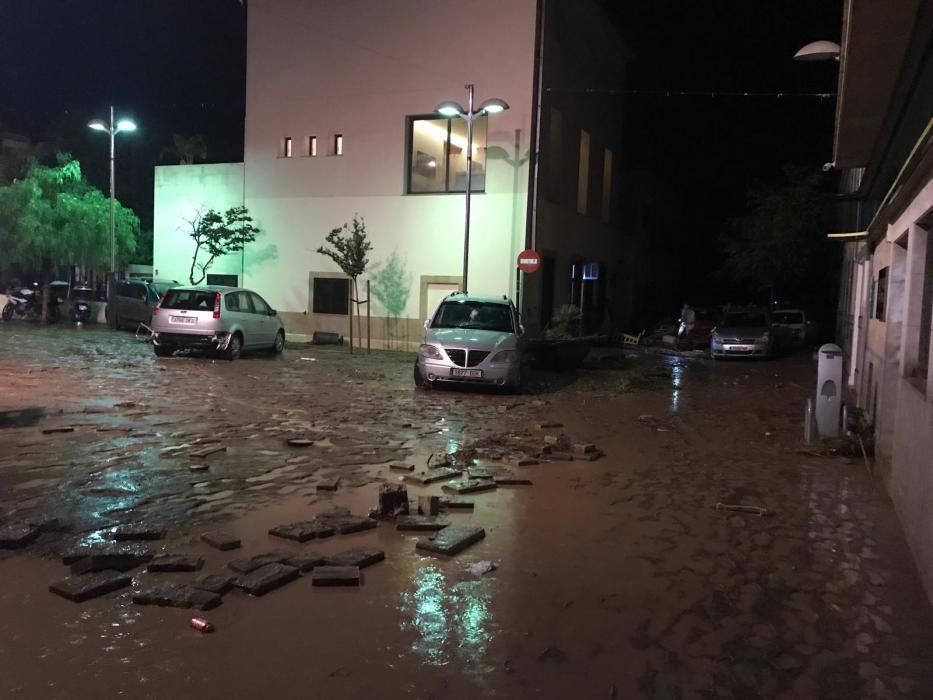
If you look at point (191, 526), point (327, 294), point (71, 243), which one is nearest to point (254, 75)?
point (327, 294)

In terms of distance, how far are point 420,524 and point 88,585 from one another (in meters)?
2.40

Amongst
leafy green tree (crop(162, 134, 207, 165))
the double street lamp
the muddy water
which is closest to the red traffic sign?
the muddy water

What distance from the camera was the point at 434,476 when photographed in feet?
25.3

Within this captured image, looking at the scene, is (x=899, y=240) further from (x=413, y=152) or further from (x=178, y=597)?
(x=413, y=152)

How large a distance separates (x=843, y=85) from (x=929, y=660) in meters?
7.91

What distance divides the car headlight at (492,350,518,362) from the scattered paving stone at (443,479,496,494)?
6.01 m

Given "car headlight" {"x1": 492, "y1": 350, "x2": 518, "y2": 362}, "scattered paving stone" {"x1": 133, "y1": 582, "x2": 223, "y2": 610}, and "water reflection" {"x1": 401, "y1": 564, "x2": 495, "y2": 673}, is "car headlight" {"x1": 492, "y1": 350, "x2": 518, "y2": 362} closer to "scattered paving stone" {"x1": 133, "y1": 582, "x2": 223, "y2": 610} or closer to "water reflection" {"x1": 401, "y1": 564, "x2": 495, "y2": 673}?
"water reflection" {"x1": 401, "y1": 564, "x2": 495, "y2": 673}

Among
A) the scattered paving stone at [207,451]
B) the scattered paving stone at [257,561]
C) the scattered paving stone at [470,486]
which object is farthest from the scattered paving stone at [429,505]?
Answer: the scattered paving stone at [207,451]

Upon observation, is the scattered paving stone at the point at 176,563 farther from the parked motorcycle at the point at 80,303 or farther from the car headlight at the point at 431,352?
the parked motorcycle at the point at 80,303

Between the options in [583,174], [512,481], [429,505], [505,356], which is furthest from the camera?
[583,174]

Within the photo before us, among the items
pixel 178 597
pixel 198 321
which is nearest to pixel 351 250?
pixel 198 321

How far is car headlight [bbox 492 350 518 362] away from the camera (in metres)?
13.6

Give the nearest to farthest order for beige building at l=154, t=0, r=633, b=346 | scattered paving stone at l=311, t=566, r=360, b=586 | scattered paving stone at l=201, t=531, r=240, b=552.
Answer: scattered paving stone at l=311, t=566, r=360, b=586, scattered paving stone at l=201, t=531, r=240, b=552, beige building at l=154, t=0, r=633, b=346

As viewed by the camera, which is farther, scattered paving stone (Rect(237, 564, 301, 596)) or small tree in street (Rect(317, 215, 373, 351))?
small tree in street (Rect(317, 215, 373, 351))
